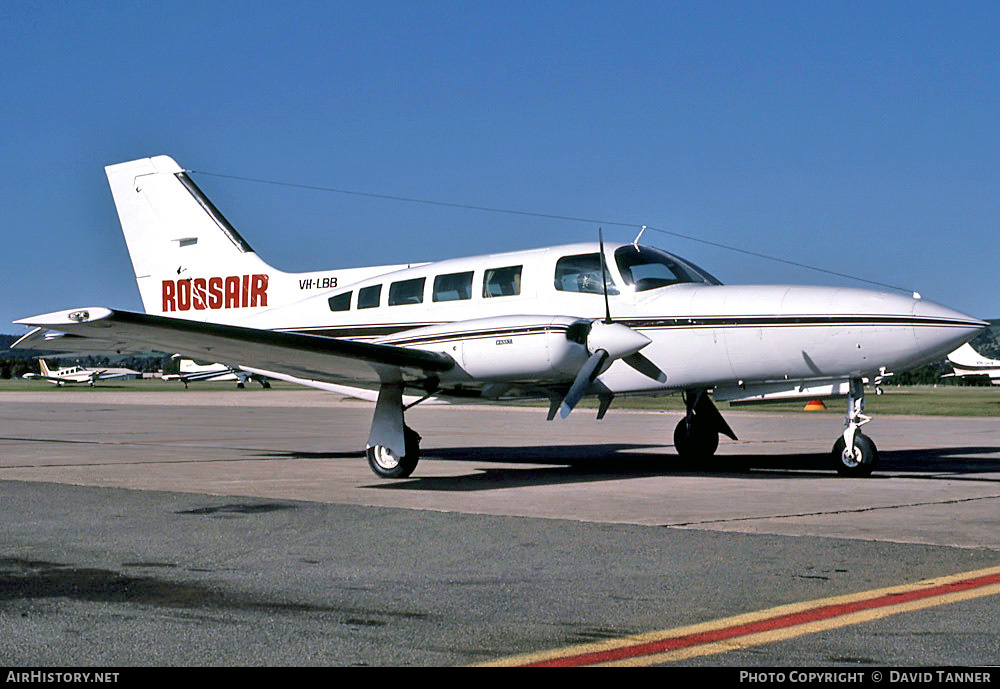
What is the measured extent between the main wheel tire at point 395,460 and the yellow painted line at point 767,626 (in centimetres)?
813

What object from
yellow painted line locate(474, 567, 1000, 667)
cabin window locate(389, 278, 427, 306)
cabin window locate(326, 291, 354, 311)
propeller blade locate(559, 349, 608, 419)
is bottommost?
yellow painted line locate(474, 567, 1000, 667)

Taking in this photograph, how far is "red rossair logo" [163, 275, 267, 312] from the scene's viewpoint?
712 inches

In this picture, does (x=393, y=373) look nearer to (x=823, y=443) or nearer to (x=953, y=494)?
(x=953, y=494)

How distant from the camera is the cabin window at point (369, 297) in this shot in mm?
15891

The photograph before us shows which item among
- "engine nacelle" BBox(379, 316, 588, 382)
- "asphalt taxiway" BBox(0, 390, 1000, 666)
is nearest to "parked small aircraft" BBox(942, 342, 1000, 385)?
"asphalt taxiway" BBox(0, 390, 1000, 666)

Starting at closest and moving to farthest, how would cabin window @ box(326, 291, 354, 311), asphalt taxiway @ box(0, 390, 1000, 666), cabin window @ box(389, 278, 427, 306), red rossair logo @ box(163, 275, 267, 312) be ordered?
asphalt taxiway @ box(0, 390, 1000, 666), cabin window @ box(389, 278, 427, 306), cabin window @ box(326, 291, 354, 311), red rossair logo @ box(163, 275, 267, 312)

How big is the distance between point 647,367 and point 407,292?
3837 mm

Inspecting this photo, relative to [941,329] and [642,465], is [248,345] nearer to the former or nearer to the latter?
[642,465]

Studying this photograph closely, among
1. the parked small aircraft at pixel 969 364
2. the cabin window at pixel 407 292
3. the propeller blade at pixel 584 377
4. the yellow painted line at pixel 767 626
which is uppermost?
the cabin window at pixel 407 292

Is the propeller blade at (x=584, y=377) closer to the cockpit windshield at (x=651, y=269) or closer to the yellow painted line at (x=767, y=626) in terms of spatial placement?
the cockpit windshield at (x=651, y=269)

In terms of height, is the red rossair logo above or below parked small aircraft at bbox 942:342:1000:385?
above

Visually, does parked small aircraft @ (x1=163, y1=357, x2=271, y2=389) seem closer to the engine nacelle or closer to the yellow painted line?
the engine nacelle

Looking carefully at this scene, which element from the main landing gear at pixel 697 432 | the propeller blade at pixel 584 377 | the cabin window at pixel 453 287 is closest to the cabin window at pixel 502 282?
the cabin window at pixel 453 287

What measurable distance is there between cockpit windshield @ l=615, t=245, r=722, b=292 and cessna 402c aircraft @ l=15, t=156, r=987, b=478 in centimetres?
2
